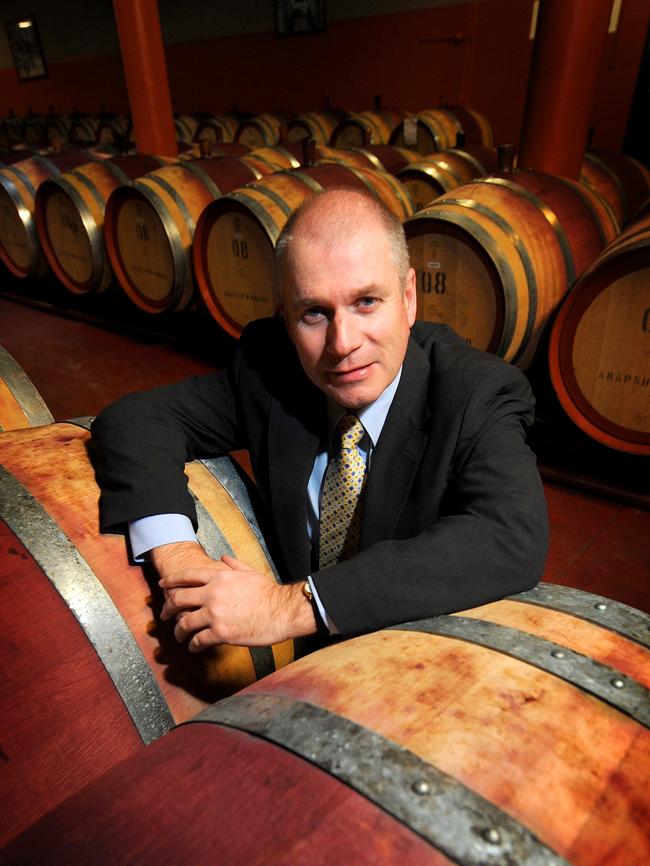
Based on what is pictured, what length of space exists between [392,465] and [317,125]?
8573mm

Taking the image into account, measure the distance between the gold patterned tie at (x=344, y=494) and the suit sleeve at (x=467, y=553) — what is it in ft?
0.88

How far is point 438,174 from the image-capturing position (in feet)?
15.4

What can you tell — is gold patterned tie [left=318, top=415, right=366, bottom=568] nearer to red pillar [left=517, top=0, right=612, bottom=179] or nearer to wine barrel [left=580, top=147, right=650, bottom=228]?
red pillar [left=517, top=0, right=612, bottom=179]

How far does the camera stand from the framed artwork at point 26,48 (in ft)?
50.2

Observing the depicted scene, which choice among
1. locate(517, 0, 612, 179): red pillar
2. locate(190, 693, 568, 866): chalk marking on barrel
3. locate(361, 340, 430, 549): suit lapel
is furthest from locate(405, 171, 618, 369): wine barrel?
locate(190, 693, 568, 866): chalk marking on barrel

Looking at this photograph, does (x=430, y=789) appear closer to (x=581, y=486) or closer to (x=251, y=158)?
(x=581, y=486)

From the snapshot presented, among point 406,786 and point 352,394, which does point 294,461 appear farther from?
point 406,786

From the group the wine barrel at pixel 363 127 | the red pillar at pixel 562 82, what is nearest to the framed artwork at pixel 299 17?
the wine barrel at pixel 363 127

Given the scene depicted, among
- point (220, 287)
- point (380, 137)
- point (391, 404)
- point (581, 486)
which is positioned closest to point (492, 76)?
point (380, 137)

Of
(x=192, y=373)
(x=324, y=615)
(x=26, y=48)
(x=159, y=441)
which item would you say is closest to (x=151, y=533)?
(x=159, y=441)

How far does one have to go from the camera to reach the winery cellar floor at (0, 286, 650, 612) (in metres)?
2.63

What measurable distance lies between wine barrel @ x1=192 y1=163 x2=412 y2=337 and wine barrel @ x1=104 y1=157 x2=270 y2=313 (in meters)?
0.24

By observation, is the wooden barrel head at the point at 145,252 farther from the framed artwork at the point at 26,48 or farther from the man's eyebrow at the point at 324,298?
the framed artwork at the point at 26,48

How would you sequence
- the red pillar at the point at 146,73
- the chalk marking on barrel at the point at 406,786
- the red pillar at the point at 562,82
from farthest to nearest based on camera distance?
the red pillar at the point at 146,73
the red pillar at the point at 562,82
the chalk marking on barrel at the point at 406,786
